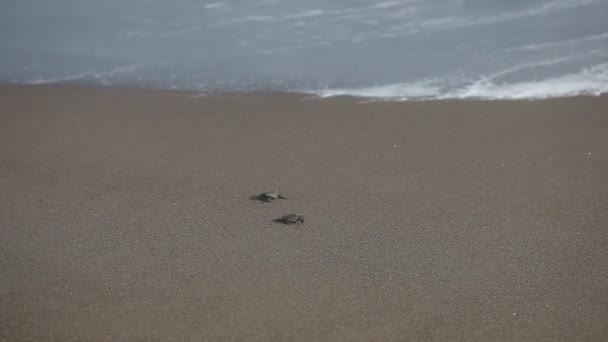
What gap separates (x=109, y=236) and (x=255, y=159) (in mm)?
1367

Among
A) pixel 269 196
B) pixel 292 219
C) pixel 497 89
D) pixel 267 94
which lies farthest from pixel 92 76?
pixel 497 89

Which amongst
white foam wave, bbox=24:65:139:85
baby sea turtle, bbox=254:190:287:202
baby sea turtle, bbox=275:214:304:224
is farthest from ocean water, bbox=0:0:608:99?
baby sea turtle, bbox=275:214:304:224

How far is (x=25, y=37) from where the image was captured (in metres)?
8.77

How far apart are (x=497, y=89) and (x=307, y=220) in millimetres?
2830

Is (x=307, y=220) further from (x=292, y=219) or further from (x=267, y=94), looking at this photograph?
(x=267, y=94)

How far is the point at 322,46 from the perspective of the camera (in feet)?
26.5

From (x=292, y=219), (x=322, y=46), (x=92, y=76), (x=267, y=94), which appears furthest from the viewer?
(x=322, y=46)

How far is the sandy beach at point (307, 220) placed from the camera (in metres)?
3.88

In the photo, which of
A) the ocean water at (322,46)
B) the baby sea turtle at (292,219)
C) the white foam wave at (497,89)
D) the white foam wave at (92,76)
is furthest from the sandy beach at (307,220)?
the white foam wave at (92,76)

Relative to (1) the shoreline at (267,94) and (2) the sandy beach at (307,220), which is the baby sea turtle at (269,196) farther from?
(1) the shoreline at (267,94)

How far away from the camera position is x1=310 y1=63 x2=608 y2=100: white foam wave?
6598 mm

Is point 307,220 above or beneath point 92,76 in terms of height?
beneath

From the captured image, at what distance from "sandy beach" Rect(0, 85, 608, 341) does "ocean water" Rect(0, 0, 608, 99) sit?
1.59 ft

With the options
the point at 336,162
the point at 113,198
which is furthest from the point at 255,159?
the point at 113,198
